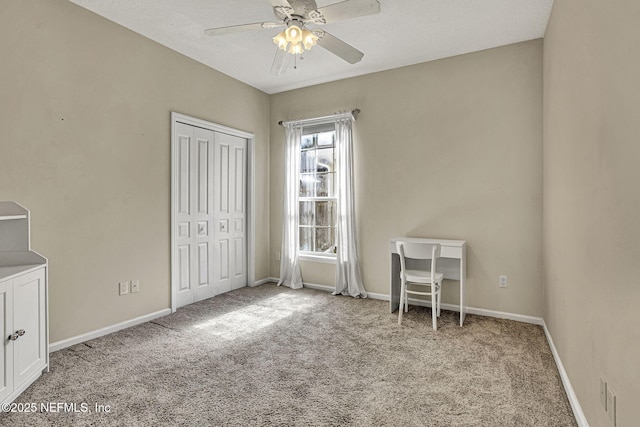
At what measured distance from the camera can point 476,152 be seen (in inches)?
145

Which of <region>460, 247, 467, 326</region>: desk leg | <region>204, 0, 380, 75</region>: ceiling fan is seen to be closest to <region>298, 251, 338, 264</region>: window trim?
<region>460, 247, 467, 326</region>: desk leg

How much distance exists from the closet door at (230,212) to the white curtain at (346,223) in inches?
53.6

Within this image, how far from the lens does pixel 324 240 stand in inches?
189

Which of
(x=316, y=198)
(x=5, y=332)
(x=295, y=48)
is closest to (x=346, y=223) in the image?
(x=316, y=198)

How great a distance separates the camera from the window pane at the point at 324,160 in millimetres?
4680

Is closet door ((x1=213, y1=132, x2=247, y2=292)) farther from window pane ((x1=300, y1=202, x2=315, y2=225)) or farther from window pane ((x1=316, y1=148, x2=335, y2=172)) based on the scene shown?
window pane ((x1=316, y1=148, x2=335, y2=172))

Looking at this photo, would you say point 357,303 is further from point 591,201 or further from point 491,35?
point 491,35

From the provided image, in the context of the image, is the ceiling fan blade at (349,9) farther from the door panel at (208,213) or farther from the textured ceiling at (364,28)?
the door panel at (208,213)

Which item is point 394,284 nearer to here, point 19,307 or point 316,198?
point 316,198

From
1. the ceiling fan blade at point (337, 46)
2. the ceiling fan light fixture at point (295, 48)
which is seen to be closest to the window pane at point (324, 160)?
the ceiling fan blade at point (337, 46)

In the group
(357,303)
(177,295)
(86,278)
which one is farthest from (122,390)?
(357,303)

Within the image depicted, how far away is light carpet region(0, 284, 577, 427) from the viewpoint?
1.95 metres

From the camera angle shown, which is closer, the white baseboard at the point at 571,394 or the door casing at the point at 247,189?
the white baseboard at the point at 571,394

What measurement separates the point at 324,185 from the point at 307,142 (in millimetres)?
672
